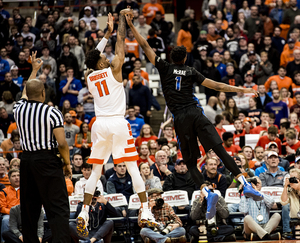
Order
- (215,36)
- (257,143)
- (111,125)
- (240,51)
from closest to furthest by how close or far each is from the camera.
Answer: (111,125) → (257,143) → (240,51) → (215,36)

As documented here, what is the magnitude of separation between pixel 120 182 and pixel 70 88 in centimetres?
580

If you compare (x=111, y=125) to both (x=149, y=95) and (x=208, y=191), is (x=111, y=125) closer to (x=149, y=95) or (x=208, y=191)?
(x=208, y=191)

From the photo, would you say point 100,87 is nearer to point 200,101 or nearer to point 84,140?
point 84,140

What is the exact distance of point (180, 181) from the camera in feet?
39.0

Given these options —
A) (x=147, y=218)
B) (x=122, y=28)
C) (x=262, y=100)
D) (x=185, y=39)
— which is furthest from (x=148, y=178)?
(x=185, y=39)

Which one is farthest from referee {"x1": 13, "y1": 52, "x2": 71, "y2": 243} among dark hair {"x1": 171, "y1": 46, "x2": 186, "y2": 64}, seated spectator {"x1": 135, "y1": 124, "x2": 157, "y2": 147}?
seated spectator {"x1": 135, "y1": 124, "x2": 157, "y2": 147}

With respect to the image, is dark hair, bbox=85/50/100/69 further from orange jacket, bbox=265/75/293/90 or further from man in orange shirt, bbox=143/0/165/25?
man in orange shirt, bbox=143/0/165/25

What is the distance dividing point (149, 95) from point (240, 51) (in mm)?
4509

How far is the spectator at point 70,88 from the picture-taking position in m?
16.6

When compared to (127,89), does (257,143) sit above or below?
below

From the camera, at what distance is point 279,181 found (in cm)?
1174

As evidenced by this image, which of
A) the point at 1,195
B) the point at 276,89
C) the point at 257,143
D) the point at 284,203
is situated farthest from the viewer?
the point at 276,89

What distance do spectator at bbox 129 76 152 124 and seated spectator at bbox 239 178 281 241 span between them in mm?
5787

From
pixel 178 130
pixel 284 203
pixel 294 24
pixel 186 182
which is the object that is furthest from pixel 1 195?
pixel 294 24
